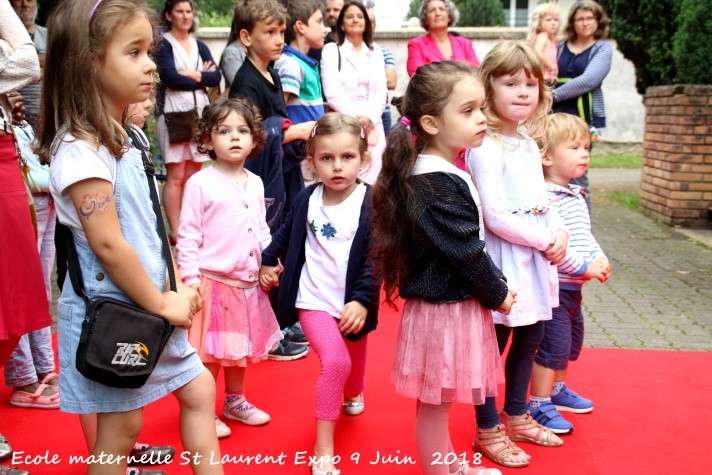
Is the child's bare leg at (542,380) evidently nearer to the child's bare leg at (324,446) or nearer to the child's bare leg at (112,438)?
the child's bare leg at (324,446)

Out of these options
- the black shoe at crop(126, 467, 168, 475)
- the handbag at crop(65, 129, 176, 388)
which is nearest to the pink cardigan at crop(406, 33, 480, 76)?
the black shoe at crop(126, 467, 168, 475)

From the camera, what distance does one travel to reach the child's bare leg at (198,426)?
260cm

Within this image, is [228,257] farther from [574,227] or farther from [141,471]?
[574,227]

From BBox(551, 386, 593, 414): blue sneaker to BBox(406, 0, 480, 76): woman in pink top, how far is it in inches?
157

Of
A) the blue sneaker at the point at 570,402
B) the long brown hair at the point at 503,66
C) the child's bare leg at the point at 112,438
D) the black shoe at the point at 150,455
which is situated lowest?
the blue sneaker at the point at 570,402

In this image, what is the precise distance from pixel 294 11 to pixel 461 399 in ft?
10.6

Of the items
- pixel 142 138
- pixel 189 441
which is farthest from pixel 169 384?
pixel 142 138

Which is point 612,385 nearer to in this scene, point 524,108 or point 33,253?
point 524,108

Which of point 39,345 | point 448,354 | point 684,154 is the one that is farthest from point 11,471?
point 684,154

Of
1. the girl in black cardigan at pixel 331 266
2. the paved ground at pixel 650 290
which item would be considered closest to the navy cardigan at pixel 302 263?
the girl in black cardigan at pixel 331 266

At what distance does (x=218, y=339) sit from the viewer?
3584mm

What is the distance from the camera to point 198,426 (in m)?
2.61

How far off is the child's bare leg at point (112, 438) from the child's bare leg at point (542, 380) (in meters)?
1.97

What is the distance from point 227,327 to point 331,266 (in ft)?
2.00
